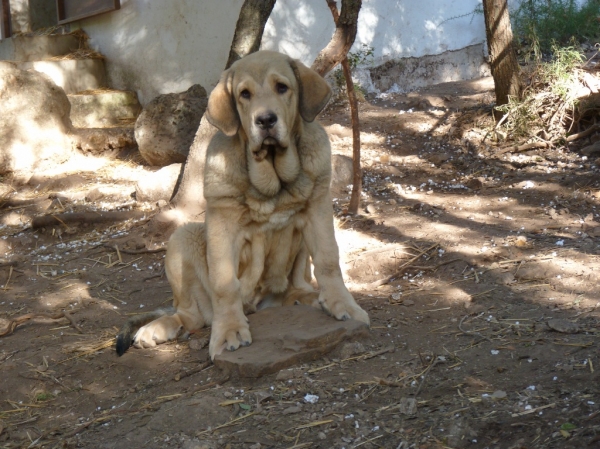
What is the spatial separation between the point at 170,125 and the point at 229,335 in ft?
18.3

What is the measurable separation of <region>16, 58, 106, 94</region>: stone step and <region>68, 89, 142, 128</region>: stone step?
0.27 m

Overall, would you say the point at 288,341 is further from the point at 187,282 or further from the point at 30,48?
the point at 30,48

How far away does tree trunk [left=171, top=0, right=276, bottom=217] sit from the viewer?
23.8 ft

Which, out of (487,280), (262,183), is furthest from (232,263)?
Answer: (487,280)

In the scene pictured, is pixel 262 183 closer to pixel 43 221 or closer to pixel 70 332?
pixel 70 332

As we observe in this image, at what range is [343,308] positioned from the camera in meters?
4.59

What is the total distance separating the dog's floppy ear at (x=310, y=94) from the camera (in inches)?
181

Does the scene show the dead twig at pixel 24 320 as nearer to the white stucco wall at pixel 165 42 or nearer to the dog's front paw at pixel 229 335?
the dog's front paw at pixel 229 335

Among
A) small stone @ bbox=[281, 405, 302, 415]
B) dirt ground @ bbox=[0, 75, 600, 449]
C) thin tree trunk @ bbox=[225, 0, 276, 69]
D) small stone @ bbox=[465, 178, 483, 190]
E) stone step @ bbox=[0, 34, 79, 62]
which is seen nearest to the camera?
dirt ground @ bbox=[0, 75, 600, 449]

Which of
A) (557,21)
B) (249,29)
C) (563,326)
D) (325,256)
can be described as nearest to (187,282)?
(325,256)

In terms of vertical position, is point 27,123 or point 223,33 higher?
point 223,33

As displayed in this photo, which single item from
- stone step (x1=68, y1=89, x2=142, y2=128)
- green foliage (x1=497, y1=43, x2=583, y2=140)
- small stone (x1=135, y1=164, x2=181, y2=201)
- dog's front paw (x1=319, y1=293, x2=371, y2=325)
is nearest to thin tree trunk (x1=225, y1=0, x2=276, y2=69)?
small stone (x1=135, y1=164, x2=181, y2=201)

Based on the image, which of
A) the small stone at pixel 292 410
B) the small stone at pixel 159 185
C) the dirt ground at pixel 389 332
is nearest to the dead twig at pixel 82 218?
the dirt ground at pixel 389 332

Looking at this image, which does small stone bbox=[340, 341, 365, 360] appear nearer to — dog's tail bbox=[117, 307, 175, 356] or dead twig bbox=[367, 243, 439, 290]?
dead twig bbox=[367, 243, 439, 290]
